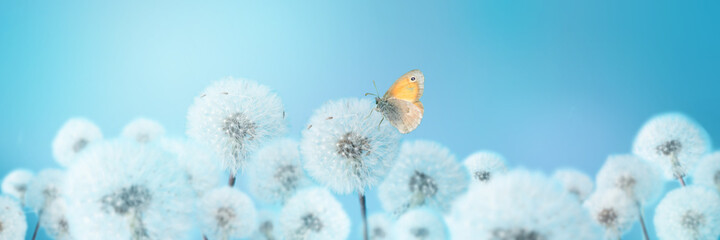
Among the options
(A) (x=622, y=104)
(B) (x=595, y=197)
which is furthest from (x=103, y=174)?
(A) (x=622, y=104)

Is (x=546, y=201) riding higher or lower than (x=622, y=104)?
lower

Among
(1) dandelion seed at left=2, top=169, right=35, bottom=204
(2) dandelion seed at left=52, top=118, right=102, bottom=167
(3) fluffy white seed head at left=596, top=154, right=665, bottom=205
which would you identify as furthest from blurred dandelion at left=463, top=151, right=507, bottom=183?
(1) dandelion seed at left=2, top=169, right=35, bottom=204

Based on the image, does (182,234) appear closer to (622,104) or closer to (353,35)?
(353,35)

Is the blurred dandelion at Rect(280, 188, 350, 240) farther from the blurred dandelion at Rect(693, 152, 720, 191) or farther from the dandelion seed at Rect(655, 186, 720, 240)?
the blurred dandelion at Rect(693, 152, 720, 191)

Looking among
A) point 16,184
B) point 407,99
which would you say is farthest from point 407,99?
point 16,184

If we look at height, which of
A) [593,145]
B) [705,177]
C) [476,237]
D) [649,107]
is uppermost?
[649,107]

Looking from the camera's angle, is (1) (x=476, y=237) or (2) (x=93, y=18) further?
(2) (x=93, y=18)

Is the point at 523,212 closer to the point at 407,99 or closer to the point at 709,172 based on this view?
the point at 407,99
